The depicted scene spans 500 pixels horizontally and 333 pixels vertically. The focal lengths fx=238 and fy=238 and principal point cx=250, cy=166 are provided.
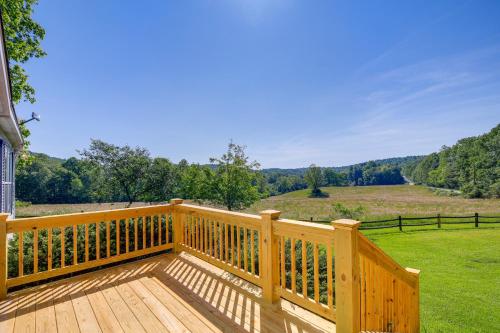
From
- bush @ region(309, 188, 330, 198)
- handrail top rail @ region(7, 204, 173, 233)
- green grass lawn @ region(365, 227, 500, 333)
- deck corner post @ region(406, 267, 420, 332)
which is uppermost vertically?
handrail top rail @ region(7, 204, 173, 233)

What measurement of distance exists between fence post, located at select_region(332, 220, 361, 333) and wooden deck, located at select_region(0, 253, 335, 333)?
1.23 ft

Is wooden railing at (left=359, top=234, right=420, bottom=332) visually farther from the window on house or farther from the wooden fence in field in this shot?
the wooden fence in field

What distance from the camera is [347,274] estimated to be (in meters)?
1.97

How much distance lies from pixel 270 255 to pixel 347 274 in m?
1.00

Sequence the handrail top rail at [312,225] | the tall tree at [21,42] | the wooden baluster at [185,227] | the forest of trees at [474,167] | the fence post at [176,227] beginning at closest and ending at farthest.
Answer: the handrail top rail at [312,225] < the wooden baluster at [185,227] < the fence post at [176,227] < the tall tree at [21,42] < the forest of trees at [474,167]

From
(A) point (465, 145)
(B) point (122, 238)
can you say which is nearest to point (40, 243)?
(B) point (122, 238)

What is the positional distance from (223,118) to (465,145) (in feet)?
167

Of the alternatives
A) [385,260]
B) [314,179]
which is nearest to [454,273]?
[385,260]

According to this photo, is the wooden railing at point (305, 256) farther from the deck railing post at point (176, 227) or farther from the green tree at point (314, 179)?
the green tree at point (314, 179)

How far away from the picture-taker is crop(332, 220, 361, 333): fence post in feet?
6.38

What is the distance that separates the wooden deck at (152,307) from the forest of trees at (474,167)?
42093 millimetres

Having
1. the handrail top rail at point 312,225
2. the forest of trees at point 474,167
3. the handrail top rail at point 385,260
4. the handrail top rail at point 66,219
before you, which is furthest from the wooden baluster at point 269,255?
the forest of trees at point 474,167

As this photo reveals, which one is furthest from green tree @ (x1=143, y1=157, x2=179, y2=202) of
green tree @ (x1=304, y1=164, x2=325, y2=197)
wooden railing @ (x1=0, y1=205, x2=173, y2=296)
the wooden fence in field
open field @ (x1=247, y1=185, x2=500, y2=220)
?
green tree @ (x1=304, y1=164, x2=325, y2=197)

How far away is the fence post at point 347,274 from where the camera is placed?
1945mm
